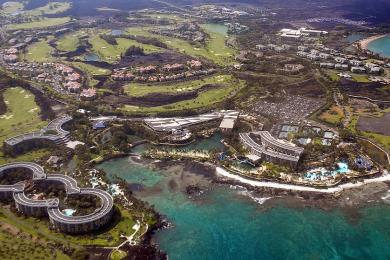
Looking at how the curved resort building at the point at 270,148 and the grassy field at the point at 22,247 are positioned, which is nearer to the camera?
the grassy field at the point at 22,247

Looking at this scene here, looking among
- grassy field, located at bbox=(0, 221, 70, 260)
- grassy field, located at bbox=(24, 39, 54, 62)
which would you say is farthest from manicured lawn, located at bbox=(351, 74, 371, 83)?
grassy field, located at bbox=(24, 39, 54, 62)

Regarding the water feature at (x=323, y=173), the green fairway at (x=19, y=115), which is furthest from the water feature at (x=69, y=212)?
the water feature at (x=323, y=173)

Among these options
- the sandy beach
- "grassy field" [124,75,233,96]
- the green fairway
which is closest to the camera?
the green fairway

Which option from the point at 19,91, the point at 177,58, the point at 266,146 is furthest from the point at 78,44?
the point at 266,146

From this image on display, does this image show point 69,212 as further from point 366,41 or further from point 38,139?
point 366,41

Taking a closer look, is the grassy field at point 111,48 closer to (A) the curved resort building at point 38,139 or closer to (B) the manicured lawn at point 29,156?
(A) the curved resort building at point 38,139

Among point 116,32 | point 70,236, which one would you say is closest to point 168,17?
point 116,32

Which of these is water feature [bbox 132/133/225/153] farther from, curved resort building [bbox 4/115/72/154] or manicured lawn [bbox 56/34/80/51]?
manicured lawn [bbox 56/34/80/51]
